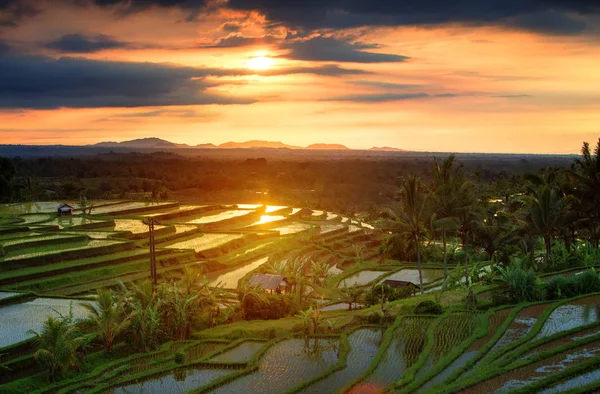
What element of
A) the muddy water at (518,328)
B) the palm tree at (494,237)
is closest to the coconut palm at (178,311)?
the muddy water at (518,328)

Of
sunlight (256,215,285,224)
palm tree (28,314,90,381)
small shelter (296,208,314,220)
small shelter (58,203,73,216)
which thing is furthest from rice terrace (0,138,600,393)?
small shelter (296,208,314,220)

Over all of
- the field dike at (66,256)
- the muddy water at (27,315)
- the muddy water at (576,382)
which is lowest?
the muddy water at (576,382)

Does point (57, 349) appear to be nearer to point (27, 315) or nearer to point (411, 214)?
point (27, 315)

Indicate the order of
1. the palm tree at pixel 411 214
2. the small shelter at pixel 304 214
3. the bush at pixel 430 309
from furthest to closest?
the small shelter at pixel 304 214, the palm tree at pixel 411 214, the bush at pixel 430 309

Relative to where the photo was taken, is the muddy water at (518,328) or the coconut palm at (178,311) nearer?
the muddy water at (518,328)

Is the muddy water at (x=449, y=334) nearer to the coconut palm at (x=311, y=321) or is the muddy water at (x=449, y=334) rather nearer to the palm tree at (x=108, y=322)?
the coconut palm at (x=311, y=321)

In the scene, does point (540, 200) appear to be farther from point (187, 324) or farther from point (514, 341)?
point (187, 324)
